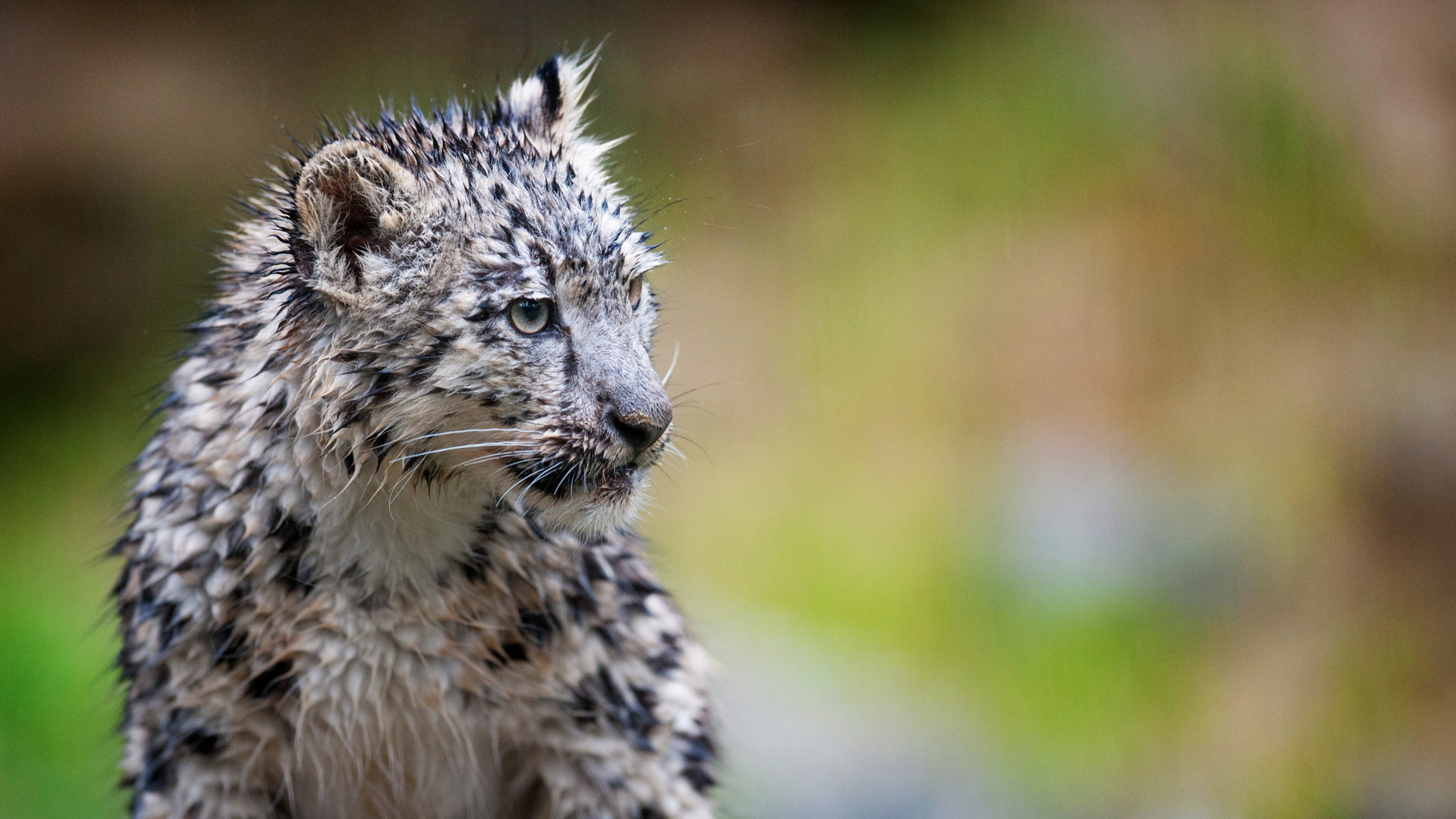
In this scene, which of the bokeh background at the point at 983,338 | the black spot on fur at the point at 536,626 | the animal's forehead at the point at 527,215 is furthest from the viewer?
the bokeh background at the point at 983,338

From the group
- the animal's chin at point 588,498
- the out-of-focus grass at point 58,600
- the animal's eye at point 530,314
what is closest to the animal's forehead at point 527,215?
the animal's eye at point 530,314

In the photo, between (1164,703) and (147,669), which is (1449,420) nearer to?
(1164,703)

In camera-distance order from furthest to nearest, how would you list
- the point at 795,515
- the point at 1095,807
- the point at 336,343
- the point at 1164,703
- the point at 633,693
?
the point at 795,515, the point at 1164,703, the point at 1095,807, the point at 633,693, the point at 336,343

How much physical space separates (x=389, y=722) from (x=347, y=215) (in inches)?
60.8

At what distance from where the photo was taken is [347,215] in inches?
133

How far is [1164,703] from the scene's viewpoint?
8.90m

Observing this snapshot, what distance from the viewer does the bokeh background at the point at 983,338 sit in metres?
8.70

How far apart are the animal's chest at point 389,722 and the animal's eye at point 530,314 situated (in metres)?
0.95

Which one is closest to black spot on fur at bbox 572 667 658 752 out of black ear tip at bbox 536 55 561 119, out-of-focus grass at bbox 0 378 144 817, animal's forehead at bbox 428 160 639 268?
animal's forehead at bbox 428 160 639 268

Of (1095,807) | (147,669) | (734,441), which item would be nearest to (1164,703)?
(1095,807)

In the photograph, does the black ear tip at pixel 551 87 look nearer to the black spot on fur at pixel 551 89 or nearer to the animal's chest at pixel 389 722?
the black spot on fur at pixel 551 89

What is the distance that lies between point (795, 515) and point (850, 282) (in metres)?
1.97

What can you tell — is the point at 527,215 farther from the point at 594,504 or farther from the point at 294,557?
the point at 294,557

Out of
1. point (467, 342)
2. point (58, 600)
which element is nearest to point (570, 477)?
point (467, 342)
